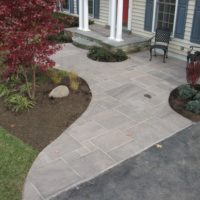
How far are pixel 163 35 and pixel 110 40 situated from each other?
1872 millimetres

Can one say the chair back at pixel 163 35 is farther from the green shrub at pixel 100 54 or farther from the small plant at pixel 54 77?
the small plant at pixel 54 77

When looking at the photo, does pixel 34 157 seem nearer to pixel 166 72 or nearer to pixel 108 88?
pixel 108 88

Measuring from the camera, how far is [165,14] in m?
9.41

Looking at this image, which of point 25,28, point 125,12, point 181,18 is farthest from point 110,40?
point 25,28

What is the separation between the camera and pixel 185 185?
4.07 m

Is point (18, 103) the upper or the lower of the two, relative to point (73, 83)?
lower

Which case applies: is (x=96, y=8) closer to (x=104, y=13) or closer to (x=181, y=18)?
(x=104, y=13)

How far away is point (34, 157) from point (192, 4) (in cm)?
659

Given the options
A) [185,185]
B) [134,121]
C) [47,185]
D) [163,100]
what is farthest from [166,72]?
[47,185]

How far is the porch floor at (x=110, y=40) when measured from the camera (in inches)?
380

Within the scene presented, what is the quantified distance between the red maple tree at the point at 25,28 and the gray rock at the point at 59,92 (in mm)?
921

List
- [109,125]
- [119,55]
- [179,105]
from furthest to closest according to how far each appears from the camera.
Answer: [119,55] → [179,105] → [109,125]

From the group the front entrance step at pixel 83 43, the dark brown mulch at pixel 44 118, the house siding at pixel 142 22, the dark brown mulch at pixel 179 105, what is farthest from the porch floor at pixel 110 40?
the dark brown mulch at pixel 44 118

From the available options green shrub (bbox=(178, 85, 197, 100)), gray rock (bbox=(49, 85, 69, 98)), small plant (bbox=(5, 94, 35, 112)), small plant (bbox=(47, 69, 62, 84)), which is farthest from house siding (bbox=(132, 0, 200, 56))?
small plant (bbox=(5, 94, 35, 112))
